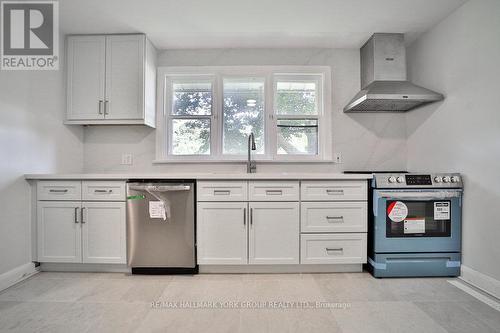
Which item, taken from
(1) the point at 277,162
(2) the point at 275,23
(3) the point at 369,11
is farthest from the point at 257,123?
(3) the point at 369,11

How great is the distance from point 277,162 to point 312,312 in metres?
1.57

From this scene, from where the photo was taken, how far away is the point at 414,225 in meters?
2.09

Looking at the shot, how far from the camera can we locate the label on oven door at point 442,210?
2.08 metres

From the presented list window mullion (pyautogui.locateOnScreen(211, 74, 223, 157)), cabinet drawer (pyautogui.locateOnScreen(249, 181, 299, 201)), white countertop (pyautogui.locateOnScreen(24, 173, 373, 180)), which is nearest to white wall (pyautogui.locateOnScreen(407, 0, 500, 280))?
white countertop (pyautogui.locateOnScreen(24, 173, 373, 180))

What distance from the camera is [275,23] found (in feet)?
7.55

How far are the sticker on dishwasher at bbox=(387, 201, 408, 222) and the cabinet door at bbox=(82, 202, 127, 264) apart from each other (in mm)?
2376

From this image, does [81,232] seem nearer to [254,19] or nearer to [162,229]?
[162,229]

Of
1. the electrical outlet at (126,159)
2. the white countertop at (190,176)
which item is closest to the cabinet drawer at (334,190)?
the white countertop at (190,176)

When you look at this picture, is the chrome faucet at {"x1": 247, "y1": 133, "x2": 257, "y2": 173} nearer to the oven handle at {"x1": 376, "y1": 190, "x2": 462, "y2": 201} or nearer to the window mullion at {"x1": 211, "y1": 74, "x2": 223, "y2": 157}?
the window mullion at {"x1": 211, "y1": 74, "x2": 223, "y2": 157}

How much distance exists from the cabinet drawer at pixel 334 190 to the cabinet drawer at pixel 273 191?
0.08 meters

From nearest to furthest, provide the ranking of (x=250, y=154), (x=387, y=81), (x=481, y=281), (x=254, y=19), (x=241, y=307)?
(x=241, y=307), (x=481, y=281), (x=254, y=19), (x=387, y=81), (x=250, y=154)

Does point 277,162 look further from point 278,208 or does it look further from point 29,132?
point 29,132

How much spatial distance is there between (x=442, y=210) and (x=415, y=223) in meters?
0.26

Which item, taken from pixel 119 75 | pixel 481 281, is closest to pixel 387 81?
pixel 481 281
